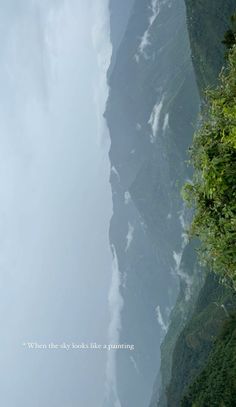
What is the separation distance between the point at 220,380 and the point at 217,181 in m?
37.9

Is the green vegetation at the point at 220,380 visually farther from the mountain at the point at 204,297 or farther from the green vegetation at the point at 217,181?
the green vegetation at the point at 217,181

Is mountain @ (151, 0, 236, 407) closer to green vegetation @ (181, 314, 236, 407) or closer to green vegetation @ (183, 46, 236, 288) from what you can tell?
green vegetation @ (181, 314, 236, 407)

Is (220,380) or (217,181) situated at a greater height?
(217,181)

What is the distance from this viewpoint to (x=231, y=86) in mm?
19469

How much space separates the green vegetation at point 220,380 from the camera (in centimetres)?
4675

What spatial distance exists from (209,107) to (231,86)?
51.4 inches

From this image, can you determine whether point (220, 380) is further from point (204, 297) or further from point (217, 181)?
point (204, 297)

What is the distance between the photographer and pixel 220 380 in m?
50.8

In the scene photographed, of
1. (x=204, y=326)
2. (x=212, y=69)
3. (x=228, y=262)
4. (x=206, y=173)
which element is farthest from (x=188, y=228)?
(x=212, y=69)

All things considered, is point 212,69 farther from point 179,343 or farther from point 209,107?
point 209,107

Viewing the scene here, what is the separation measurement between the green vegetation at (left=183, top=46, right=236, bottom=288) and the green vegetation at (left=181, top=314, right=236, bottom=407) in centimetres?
2829

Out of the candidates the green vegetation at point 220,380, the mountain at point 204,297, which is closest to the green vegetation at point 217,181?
the green vegetation at point 220,380

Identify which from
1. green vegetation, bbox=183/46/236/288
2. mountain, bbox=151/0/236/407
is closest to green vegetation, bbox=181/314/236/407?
mountain, bbox=151/0/236/407

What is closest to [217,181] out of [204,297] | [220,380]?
[220,380]
